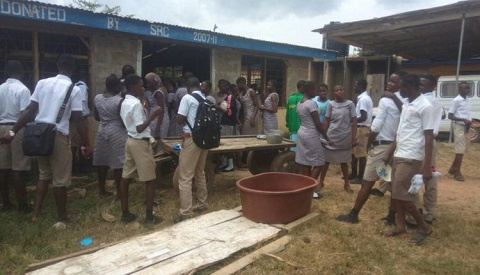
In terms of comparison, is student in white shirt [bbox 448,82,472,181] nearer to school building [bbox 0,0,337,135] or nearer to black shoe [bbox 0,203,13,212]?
school building [bbox 0,0,337,135]

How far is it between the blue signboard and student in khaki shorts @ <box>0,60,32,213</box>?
1516 mm

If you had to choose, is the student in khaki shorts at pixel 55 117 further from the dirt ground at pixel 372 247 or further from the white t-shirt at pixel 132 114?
the dirt ground at pixel 372 247

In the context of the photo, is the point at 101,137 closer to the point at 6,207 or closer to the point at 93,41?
the point at 6,207

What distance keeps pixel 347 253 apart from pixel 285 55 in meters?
8.35

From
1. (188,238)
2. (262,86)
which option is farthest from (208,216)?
(262,86)

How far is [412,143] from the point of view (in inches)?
158

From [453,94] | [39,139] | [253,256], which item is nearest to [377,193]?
[253,256]

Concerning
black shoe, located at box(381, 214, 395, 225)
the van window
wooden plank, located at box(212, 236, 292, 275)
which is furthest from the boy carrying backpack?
the van window

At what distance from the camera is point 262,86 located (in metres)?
11.7

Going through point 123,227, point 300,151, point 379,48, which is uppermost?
point 379,48

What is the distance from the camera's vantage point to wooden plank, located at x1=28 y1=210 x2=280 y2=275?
3373mm

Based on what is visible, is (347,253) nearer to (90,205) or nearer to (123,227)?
(123,227)

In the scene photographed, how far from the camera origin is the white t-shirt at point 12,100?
16.1ft

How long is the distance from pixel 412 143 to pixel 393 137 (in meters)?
0.95
